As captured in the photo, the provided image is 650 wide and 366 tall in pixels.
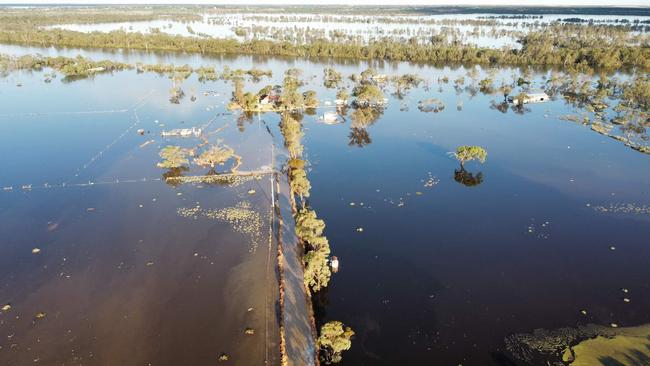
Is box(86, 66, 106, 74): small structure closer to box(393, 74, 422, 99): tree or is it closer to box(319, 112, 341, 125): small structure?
box(319, 112, 341, 125): small structure

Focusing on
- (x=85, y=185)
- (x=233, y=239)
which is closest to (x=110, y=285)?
(x=233, y=239)

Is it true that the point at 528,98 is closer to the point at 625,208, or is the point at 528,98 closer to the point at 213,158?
the point at 625,208

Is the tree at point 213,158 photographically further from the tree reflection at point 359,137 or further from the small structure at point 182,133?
the tree reflection at point 359,137

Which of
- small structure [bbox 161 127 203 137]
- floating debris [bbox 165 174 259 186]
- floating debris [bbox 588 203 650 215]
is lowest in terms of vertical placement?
floating debris [bbox 588 203 650 215]

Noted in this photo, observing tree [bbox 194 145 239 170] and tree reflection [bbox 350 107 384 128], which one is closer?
tree [bbox 194 145 239 170]

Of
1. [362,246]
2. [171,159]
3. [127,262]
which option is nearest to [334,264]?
[362,246]

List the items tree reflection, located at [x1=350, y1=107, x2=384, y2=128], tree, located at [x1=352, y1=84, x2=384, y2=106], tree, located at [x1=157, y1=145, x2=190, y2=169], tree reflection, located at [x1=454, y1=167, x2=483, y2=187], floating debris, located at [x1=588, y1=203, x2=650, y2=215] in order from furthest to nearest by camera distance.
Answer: tree, located at [x1=352, y1=84, x2=384, y2=106]
tree reflection, located at [x1=350, y1=107, x2=384, y2=128]
tree, located at [x1=157, y1=145, x2=190, y2=169]
tree reflection, located at [x1=454, y1=167, x2=483, y2=187]
floating debris, located at [x1=588, y1=203, x2=650, y2=215]

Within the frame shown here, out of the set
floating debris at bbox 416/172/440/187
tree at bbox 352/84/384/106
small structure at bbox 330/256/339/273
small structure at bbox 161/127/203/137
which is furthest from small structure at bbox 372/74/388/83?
small structure at bbox 330/256/339/273
